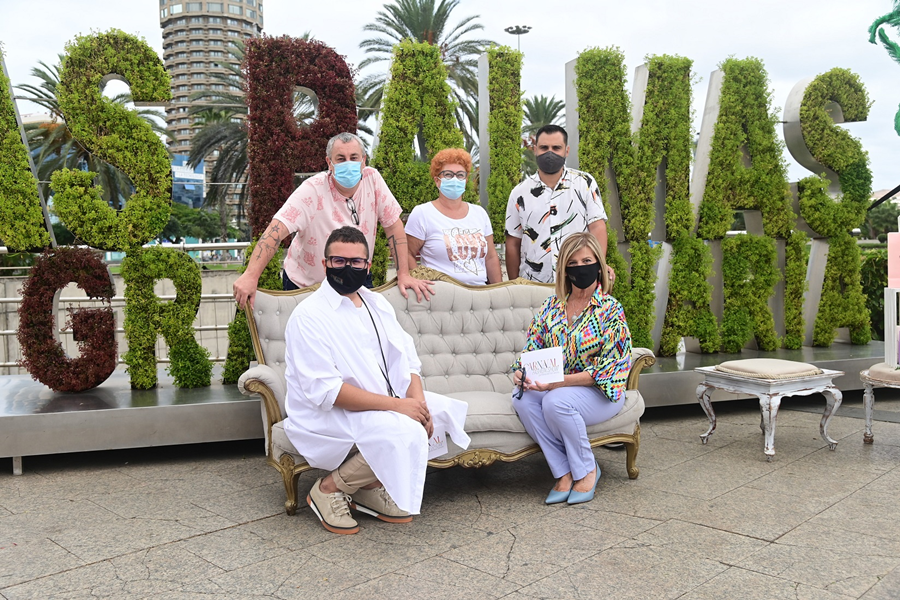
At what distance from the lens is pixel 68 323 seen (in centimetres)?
570

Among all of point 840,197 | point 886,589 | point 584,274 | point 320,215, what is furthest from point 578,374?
point 840,197

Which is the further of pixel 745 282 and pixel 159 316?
pixel 745 282

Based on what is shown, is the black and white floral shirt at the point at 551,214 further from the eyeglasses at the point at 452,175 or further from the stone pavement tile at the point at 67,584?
the stone pavement tile at the point at 67,584

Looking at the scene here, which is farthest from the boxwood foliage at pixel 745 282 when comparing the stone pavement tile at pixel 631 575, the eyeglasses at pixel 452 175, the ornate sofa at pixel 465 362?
the stone pavement tile at pixel 631 575

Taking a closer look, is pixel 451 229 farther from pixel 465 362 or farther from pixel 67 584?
pixel 67 584

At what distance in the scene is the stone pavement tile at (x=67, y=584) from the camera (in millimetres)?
3066

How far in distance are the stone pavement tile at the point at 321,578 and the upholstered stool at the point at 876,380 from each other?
3.80m

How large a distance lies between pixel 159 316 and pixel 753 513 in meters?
4.42

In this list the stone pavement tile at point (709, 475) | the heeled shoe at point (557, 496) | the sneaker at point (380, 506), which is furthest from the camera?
the stone pavement tile at point (709, 475)

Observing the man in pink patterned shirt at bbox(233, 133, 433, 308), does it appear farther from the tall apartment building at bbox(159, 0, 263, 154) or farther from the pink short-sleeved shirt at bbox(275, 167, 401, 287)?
the tall apartment building at bbox(159, 0, 263, 154)

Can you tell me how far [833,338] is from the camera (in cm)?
798

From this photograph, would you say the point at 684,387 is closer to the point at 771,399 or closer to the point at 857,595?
the point at 771,399

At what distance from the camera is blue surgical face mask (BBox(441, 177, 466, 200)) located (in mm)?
5242

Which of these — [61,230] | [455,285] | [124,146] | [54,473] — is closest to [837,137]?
[455,285]
